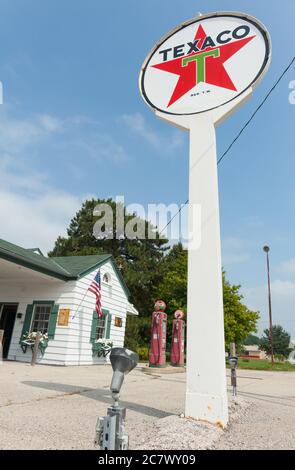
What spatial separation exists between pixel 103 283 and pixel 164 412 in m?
10.6

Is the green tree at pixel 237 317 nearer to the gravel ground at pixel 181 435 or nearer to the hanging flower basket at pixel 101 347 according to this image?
the hanging flower basket at pixel 101 347

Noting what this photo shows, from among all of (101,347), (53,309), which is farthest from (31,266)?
(101,347)

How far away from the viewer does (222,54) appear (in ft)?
16.1

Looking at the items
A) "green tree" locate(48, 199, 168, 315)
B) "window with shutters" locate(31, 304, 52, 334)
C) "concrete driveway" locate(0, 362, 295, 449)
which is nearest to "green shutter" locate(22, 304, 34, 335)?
"window with shutters" locate(31, 304, 52, 334)

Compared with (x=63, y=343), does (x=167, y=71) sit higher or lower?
higher

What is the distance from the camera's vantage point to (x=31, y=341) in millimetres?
12094

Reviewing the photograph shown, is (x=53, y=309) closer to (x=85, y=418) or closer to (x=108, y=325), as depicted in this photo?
(x=108, y=325)

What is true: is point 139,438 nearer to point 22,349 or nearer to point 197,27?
point 197,27

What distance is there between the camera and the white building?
11.8 meters

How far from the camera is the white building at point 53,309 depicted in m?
11.8

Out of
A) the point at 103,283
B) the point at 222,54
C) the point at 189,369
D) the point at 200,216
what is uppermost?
the point at 222,54

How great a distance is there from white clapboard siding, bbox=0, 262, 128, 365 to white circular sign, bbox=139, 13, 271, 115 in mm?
9082

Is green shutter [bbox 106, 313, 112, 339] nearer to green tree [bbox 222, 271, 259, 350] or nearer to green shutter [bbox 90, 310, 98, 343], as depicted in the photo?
green shutter [bbox 90, 310, 98, 343]
